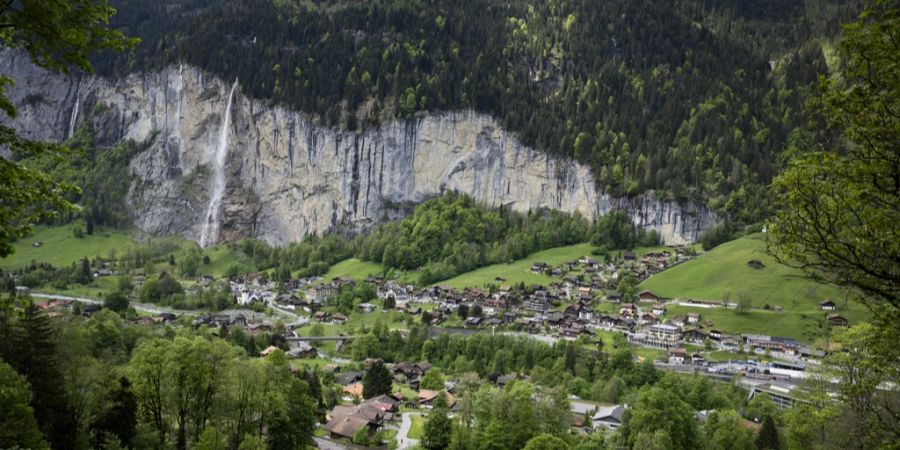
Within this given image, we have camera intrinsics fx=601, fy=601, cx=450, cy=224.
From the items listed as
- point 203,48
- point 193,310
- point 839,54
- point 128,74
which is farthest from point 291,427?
point 128,74

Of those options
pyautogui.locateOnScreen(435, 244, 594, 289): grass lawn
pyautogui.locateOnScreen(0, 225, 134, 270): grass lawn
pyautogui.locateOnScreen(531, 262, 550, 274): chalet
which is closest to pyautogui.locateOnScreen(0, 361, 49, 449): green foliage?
pyautogui.locateOnScreen(435, 244, 594, 289): grass lawn

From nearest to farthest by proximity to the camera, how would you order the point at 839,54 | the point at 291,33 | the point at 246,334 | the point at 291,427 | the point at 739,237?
the point at 839,54 < the point at 291,427 < the point at 246,334 < the point at 739,237 < the point at 291,33

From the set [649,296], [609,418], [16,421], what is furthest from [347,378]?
[649,296]

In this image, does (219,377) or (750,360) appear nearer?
(219,377)

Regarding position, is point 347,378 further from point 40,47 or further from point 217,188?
point 217,188

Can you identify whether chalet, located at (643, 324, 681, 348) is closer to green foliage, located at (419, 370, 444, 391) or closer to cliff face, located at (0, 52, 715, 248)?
green foliage, located at (419, 370, 444, 391)

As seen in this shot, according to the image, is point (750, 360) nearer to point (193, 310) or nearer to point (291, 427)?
point (291, 427)
